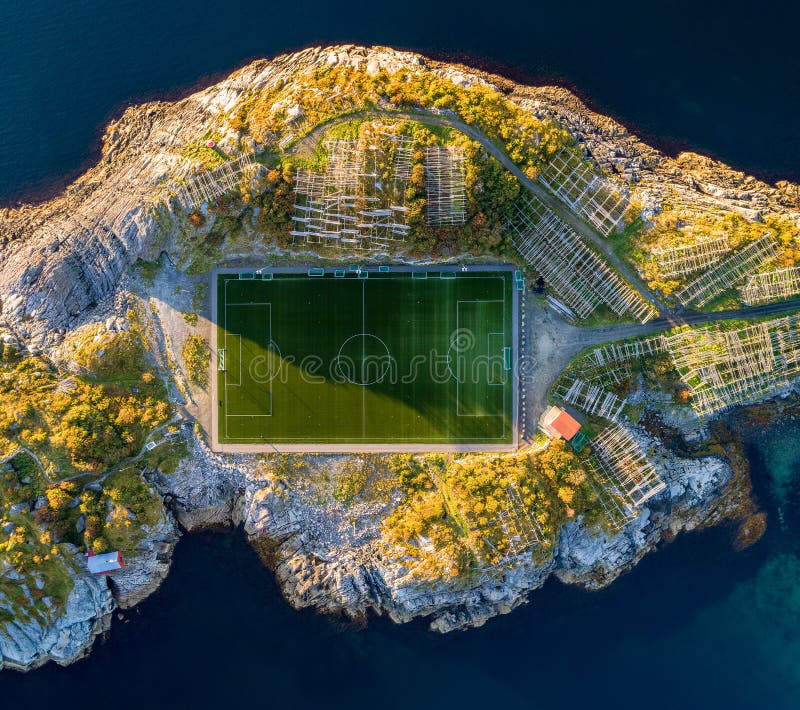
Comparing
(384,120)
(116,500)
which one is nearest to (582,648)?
(116,500)

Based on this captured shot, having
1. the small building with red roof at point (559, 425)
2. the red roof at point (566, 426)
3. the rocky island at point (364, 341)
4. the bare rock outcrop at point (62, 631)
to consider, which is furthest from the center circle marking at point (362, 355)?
the bare rock outcrop at point (62, 631)

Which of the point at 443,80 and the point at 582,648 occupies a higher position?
the point at 443,80

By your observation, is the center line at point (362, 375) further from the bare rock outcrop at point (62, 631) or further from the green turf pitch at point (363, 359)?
the bare rock outcrop at point (62, 631)

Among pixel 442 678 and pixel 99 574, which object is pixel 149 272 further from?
pixel 442 678

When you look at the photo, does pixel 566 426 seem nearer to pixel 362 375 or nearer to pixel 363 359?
pixel 362 375

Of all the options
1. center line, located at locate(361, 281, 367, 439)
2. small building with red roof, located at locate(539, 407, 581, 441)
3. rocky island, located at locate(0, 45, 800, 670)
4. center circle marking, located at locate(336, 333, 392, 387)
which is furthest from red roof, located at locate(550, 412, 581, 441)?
center line, located at locate(361, 281, 367, 439)

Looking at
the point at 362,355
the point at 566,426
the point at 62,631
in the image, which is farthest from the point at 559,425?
Result: the point at 62,631
